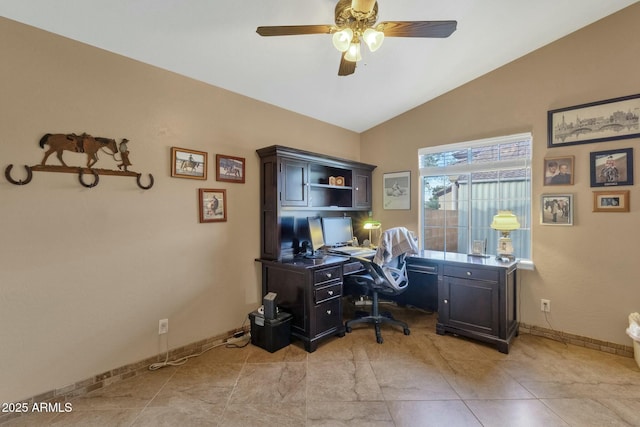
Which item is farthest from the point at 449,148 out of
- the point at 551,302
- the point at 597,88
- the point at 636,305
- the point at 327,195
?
the point at 636,305

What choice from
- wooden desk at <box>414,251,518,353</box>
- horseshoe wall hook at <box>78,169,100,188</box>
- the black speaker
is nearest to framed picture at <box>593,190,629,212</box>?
wooden desk at <box>414,251,518,353</box>

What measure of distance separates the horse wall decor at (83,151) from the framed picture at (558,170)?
155 inches

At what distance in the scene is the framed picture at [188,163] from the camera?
253 centimetres

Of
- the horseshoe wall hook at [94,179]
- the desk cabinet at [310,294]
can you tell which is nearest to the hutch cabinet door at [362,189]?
the desk cabinet at [310,294]

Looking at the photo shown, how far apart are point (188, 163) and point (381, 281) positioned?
88.4 inches

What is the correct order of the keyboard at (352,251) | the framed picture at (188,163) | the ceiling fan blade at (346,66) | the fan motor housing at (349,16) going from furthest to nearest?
the keyboard at (352,251) < the framed picture at (188,163) < the ceiling fan blade at (346,66) < the fan motor housing at (349,16)

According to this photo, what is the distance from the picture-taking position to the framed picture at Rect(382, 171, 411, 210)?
13.0 ft

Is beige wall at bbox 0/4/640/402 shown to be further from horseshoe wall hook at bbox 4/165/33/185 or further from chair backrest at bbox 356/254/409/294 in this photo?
chair backrest at bbox 356/254/409/294

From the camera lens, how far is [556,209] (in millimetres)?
2900

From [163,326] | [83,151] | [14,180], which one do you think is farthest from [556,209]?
[14,180]

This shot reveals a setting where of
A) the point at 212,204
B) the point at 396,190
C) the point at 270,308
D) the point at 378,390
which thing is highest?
the point at 396,190

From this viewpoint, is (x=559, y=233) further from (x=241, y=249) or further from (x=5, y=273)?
(x=5, y=273)

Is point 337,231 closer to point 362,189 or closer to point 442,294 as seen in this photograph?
point 362,189

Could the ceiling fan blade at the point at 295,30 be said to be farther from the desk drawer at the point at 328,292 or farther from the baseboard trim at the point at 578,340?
the baseboard trim at the point at 578,340
